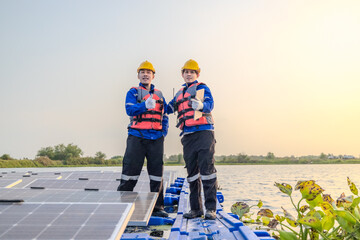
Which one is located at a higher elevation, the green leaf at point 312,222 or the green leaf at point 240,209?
the green leaf at point 312,222

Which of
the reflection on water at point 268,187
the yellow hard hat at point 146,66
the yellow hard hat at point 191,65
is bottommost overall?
the reflection on water at point 268,187

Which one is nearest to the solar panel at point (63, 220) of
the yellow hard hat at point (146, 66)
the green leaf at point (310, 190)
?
the green leaf at point (310, 190)

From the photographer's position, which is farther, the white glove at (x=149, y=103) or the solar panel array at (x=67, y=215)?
the white glove at (x=149, y=103)

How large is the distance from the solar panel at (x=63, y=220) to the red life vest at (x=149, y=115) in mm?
1932

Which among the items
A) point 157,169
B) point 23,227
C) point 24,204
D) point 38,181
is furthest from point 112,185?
point 23,227

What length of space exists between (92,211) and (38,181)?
5.63 m

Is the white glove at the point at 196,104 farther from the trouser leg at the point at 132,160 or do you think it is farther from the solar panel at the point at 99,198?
the solar panel at the point at 99,198

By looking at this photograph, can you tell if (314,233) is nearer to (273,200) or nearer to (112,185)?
(273,200)

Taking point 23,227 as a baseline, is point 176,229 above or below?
below

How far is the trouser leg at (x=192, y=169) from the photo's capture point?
427 cm

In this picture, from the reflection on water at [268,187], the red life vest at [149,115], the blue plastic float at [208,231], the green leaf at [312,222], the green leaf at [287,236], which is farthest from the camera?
the reflection on water at [268,187]

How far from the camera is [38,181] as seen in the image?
748 cm

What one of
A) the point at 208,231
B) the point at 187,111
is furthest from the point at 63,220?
the point at 187,111

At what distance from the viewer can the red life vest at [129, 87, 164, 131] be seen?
4562 mm
